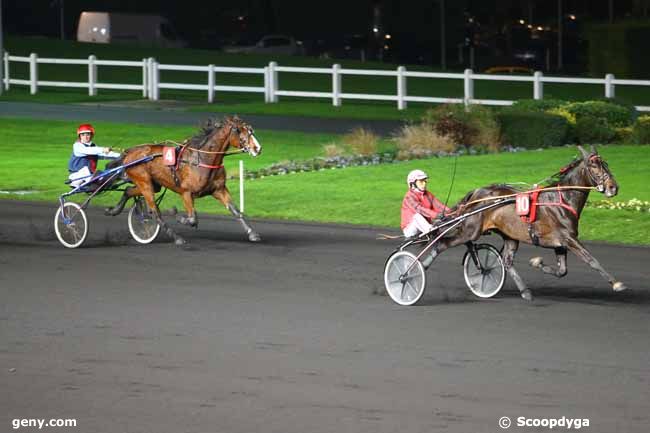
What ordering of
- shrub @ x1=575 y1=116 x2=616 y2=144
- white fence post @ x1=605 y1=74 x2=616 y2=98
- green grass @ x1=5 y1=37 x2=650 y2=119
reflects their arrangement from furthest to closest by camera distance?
green grass @ x1=5 y1=37 x2=650 y2=119 < white fence post @ x1=605 y1=74 x2=616 y2=98 < shrub @ x1=575 y1=116 x2=616 y2=144

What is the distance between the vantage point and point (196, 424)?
913 cm

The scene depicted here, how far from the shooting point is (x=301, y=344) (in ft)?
38.3

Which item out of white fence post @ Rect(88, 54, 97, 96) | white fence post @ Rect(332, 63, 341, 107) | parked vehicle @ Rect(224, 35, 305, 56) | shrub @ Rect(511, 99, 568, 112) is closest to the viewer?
shrub @ Rect(511, 99, 568, 112)

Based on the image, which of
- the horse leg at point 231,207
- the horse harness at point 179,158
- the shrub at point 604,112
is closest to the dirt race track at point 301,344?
the horse leg at point 231,207

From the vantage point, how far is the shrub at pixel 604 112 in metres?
29.1

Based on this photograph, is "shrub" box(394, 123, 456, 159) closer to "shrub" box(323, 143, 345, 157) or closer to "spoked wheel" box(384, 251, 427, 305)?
"shrub" box(323, 143, 345, 157)

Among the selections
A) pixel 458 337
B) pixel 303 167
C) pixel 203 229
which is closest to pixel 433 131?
pixel 303 167

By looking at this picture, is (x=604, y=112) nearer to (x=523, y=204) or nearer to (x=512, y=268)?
(x=512, y=268)

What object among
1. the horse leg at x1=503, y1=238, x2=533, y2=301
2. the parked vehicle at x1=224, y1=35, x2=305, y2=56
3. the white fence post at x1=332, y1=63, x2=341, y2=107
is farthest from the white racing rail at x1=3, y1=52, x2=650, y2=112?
the parked vehicle at x1=224, y1=35, x2=305, y2=56

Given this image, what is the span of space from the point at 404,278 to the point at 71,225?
18.7ft

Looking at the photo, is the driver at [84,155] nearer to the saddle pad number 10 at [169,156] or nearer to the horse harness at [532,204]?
the saddle pad number 10 at [169,156]

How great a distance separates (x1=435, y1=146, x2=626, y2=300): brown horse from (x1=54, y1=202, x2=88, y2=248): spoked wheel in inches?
221

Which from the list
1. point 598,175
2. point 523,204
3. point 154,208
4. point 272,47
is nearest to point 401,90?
point 154,208

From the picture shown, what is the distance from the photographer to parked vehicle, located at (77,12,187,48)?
6894 cm
